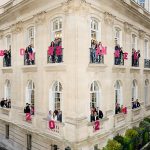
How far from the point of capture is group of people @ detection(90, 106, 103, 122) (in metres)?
17.3

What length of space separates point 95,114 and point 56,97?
314cm

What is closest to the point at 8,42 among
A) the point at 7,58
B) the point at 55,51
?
the point at 7,58

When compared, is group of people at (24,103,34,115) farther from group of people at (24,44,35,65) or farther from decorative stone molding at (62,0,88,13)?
decorative stone molding at (62,0,88,13)

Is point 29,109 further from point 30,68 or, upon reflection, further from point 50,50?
point 50,50

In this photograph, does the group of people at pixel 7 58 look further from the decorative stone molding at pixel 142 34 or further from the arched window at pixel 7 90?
the decorative stone molding at pixel 142 34

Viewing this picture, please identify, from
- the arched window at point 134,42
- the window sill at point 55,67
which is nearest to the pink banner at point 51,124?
the window sill at point 55,67

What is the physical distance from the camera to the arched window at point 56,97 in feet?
57.8

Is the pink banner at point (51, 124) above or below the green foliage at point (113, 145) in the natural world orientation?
above

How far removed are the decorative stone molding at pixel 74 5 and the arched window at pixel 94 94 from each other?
543cm

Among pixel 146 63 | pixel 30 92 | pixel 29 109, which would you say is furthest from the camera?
pixel 146 63

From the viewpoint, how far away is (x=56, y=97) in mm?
18016

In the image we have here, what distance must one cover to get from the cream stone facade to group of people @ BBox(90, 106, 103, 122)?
1.43ft

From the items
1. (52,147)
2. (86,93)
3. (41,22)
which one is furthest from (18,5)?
(52,147)

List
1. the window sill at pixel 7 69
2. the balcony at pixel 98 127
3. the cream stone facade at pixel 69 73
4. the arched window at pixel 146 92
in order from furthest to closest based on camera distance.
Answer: the arched window at pixel 146 92, the window sill at pixel 7 69, the balcony at pixel 98 127, the cream stone facade at pixel 69 73
